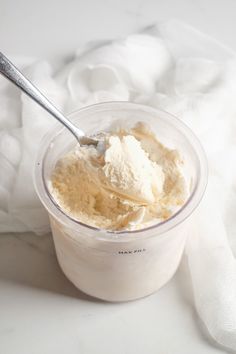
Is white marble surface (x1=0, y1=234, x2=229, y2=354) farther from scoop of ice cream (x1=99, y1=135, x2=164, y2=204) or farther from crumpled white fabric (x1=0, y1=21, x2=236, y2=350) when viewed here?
scoop of ice cream (x1=99, y1=135, x2=164, y2=204)

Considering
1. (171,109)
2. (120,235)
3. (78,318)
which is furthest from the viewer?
(171,109)

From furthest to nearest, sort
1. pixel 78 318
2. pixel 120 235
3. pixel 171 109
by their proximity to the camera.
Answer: pixel 171 109
pixel 78 318
pixel 120 235

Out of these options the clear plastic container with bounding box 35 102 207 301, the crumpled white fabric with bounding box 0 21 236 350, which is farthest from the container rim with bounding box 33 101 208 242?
the crumpled white fabric with bounding box 0 21 236 350

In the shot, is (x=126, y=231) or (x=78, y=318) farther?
(x=78, y=318)

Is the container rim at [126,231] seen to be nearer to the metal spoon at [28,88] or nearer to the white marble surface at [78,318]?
the metal spoon at [28,88]

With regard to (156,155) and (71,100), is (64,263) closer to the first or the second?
(156,155)

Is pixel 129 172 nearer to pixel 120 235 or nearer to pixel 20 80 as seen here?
pixel 120 235

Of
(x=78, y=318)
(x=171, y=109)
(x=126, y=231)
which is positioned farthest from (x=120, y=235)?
(x=171, y=109)

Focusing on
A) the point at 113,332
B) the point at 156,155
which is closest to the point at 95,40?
the point at 156,155
